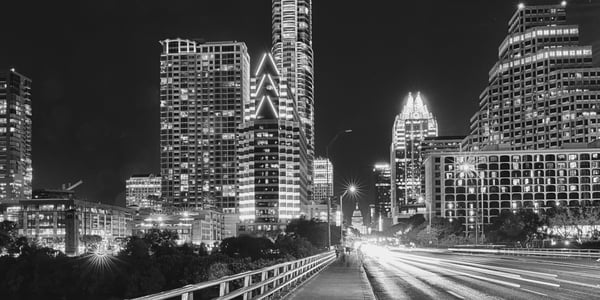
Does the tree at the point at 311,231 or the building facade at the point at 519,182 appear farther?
the building facade at the point at 519,182

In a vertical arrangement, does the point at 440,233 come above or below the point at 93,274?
above

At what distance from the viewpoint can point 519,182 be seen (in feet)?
591

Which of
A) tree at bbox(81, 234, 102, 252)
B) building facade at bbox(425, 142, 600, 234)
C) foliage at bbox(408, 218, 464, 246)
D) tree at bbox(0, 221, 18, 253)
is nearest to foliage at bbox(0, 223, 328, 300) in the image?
tree at bbox(0, 221, 18, 253)

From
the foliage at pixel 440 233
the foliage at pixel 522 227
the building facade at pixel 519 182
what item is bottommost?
the foliage at pixel 440 233

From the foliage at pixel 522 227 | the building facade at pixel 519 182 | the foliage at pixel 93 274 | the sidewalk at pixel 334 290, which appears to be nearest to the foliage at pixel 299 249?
the foliage at pixel 93 274

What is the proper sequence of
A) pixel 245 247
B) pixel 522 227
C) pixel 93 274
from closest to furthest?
pixel 93 274, pixel 522 227, pixel 245 247

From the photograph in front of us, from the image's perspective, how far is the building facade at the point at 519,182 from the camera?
178 metres

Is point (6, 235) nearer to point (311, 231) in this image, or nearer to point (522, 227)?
point (311, 231)

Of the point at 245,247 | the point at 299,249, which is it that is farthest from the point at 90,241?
the point at 299,249

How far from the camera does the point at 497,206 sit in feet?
595

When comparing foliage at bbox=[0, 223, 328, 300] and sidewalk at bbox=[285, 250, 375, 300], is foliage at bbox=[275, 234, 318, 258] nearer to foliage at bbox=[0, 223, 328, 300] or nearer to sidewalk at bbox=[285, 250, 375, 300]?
foliage at bbox=[0, 223, 328, 300]

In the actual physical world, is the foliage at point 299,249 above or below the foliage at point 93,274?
above

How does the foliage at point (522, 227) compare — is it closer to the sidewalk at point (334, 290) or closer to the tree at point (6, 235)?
the sidewalk at point (334, 290)

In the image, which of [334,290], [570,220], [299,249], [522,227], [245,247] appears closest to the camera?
[334,290]
